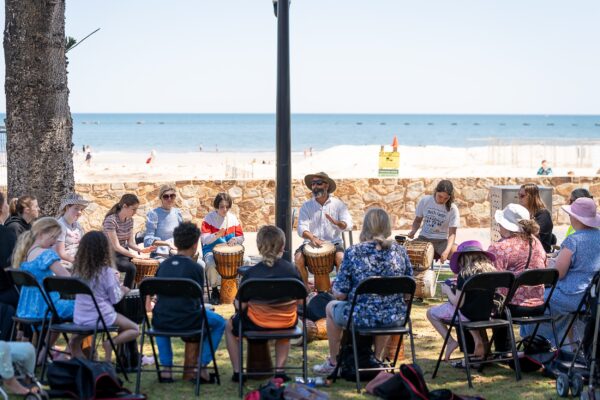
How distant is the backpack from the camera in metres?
5.13

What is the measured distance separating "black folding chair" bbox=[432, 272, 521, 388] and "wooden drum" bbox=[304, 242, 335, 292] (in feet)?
8.14

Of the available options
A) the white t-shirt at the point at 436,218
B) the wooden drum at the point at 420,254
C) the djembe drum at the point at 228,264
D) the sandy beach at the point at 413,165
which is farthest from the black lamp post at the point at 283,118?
the sandy beach at the point at 413,165

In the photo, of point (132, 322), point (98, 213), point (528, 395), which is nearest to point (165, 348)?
point (132, 322)

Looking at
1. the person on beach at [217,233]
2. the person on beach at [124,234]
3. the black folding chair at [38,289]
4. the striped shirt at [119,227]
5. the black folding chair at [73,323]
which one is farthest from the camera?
the person on beach at [217,233]

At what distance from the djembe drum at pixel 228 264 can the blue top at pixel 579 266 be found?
3270 mm

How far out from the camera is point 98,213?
12.6 meters

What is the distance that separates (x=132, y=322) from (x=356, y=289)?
152cm

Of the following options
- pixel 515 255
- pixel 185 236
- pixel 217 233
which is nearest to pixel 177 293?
pixel 185 236

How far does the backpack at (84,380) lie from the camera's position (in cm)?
513

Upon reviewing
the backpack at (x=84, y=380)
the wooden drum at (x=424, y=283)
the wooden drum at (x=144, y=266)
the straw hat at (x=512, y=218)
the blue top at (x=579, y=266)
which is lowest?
the backpack at (x=84, y=380)

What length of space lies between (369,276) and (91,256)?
1.81 m

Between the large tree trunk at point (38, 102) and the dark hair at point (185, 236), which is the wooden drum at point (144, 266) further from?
the dark hair at point (185, 236)

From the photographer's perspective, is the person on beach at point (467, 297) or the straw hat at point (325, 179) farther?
the straw hat at point (325, 179)

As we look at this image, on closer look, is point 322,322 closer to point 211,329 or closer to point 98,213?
point 211,329
